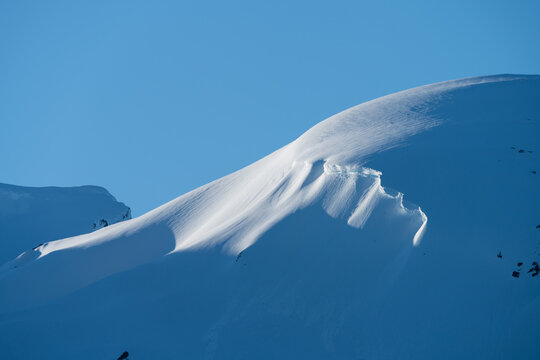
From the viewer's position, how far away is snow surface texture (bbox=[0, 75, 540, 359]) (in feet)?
44.0

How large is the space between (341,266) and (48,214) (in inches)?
982

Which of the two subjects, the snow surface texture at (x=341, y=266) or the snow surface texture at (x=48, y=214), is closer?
the snow surface texture at (x=341, y=266)

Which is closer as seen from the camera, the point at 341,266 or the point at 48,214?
the point at 341,266

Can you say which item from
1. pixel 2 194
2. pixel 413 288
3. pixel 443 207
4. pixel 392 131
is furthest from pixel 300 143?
pixel 2 194

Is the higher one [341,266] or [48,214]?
A: [48,214]

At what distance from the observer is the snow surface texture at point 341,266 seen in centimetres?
1342

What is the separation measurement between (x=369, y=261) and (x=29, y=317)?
10173 millimetres

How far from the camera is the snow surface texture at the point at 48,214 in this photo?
32219mm

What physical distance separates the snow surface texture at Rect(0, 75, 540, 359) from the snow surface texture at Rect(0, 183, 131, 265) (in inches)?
476

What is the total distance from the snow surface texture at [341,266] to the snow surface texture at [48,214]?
12095mm

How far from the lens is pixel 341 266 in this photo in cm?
1542

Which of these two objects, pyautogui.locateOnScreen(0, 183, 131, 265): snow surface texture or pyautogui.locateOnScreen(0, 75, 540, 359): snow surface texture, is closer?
pyautogui.locateOnScreen(0, 75, 540, 359): snow surface texture

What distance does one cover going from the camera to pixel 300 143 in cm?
2214

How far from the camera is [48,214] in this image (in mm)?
34781
